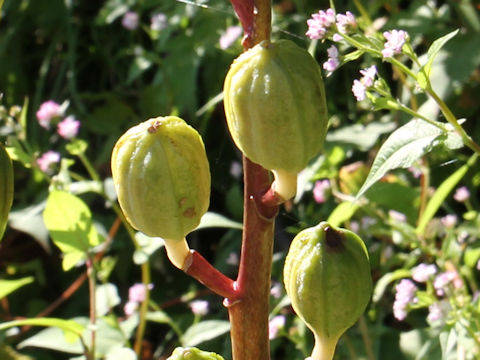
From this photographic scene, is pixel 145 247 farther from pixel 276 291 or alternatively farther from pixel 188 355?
pixel 188 355

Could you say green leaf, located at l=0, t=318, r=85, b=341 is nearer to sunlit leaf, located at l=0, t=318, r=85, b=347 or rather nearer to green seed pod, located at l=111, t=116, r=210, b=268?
sunlit leaf, located at l=0, t=318, r=85, b=347

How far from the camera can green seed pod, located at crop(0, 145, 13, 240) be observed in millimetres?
512

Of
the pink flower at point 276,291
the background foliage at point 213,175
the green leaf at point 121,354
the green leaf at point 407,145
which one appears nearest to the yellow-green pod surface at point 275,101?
the green leaf at point 407,145

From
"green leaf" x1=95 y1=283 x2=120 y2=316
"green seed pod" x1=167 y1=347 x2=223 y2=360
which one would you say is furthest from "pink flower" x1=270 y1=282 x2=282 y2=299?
"green seed pod" x1=167 y1=347 x2=223 y2=360

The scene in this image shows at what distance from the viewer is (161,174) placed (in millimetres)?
473

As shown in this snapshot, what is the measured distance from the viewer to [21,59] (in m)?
1.89

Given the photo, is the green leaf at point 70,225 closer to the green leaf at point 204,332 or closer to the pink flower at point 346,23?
the green leaf at point 204,332

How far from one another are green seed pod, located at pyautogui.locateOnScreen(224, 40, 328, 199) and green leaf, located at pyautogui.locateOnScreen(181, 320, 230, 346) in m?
0.68

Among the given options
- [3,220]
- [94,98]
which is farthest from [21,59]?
[3,220]

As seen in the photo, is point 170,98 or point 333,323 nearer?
point 333,323

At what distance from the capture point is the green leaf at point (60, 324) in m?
0.86

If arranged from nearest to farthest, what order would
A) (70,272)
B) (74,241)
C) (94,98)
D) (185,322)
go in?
(74,241), (185,322), (70,272), (94,98)

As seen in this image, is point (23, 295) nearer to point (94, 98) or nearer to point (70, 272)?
point (70, 272)

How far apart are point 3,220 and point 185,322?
809mm
